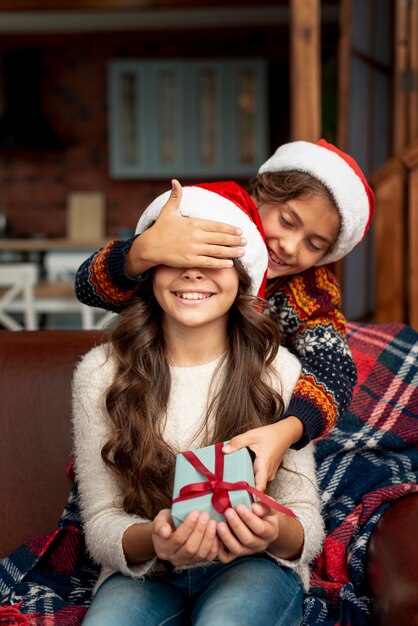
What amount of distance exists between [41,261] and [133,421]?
17.5ft

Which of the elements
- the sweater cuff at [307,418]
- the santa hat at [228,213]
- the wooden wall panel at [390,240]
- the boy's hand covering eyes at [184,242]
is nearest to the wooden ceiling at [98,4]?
the wooden wall panel at [390,240]

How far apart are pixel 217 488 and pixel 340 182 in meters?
0.75

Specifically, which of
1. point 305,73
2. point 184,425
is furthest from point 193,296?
point 305,73

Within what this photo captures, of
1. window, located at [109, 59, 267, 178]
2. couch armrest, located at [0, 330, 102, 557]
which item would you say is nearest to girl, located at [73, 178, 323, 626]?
couch armrest, located at [0, 330, 102, 557]

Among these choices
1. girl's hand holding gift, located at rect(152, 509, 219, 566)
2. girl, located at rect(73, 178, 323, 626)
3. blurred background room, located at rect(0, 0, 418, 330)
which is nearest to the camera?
girl's hand holding gift, located at rect(152, 509, 219, 566)

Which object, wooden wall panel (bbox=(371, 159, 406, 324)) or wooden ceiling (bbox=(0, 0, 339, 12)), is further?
wooden ceiling (bbox=(0, 0, 339, 12))

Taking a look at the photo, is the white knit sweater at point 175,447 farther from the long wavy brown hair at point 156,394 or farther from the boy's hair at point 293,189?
the boy's hair at point 293,189

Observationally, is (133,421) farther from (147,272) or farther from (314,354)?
(314,354)

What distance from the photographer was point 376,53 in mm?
3787

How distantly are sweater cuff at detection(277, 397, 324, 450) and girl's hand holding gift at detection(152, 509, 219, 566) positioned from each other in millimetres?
277

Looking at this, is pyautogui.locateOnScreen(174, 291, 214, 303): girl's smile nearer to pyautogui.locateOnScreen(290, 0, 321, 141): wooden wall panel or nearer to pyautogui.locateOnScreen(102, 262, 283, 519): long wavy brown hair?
pyautogui.locateOnScreen(102, 262, 283, 519): long wavy brown hair

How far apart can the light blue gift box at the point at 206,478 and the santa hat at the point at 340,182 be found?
0.63 meters

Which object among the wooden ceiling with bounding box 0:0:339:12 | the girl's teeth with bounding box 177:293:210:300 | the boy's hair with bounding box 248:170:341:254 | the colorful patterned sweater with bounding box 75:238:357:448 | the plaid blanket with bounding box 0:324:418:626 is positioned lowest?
the plaid blanket with bounding box 0:324:418:626

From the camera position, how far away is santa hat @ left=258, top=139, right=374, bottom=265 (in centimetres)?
147
